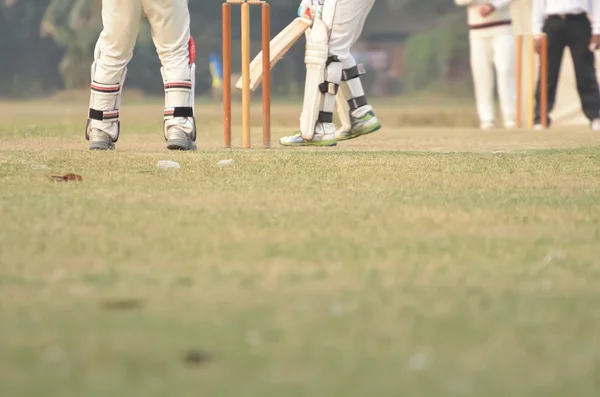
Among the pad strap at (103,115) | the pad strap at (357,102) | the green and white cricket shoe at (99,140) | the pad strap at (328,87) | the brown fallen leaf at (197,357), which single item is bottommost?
the green and white cricket shoe at (99,140)

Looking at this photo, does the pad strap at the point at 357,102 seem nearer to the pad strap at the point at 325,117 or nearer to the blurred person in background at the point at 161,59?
the pad strap at the point at 325,117

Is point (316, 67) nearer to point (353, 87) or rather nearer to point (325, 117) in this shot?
point (325, 117)

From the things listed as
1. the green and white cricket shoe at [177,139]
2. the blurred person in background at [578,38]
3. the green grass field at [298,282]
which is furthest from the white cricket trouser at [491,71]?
the green grass field at [298,282]

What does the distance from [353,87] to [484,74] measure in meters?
5.24

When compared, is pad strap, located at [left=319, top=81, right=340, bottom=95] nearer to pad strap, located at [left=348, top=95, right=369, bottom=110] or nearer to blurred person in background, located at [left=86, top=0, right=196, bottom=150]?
pad strap, located at [left=348, top=95, right=369, bottom=110]

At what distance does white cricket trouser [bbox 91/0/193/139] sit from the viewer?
21.1ft

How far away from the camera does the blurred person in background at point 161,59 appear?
254 inches

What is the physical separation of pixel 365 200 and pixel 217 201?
0.50 meters

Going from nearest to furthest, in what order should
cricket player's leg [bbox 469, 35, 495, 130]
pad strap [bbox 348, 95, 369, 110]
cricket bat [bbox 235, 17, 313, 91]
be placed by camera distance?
cricket bat [bbox 235, 17, 313, 91], pad strap [bbox 348, 95, 369, 110], cricket player's leg [bbox 469, 35, 495, 130]

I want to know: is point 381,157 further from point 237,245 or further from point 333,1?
point 237,245

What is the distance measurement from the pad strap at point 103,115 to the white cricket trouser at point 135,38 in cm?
2

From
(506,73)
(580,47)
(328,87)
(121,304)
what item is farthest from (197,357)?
(506,73)

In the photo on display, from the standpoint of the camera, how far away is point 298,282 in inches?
119

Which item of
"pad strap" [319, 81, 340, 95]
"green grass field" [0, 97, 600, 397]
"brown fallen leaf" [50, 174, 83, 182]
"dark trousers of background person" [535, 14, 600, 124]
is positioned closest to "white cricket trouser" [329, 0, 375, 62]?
"pad strap" [319, 81, 340, 95]
